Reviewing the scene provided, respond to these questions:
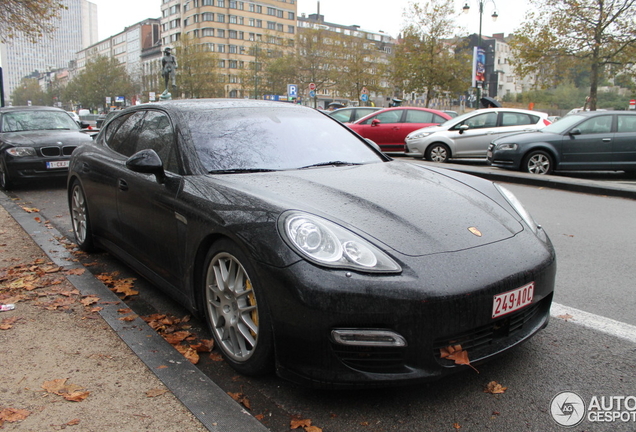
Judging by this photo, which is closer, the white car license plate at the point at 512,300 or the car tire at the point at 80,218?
the white car license plate at the point at 512,300

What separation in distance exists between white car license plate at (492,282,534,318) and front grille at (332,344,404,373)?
1.64ft

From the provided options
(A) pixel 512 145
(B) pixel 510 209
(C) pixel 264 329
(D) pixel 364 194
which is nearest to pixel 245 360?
(C) pixel 264 329

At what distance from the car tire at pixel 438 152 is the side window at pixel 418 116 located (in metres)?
1.76

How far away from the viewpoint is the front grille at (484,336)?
2457mm

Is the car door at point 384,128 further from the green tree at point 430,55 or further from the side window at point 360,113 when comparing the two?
the green tree at point 430,55

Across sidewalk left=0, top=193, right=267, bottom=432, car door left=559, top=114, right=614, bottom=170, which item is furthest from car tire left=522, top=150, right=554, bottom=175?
sidewalk left=0, top=193, right=267, bottom=432

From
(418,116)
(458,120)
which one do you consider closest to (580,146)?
(458,120)

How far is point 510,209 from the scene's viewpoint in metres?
3.36

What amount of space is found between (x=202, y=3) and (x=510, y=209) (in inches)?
4421

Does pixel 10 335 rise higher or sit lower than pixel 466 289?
lower

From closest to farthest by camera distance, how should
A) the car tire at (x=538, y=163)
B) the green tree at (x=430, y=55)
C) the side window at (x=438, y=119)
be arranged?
the car tire at (x=538, y=163), the side window at (x=438, y=119), the green tree at (x=430, y=55)

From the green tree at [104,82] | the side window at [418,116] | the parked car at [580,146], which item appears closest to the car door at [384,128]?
the side window at [418,116]

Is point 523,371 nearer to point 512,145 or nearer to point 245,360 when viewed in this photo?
point 245,360

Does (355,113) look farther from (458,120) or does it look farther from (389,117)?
(458,120)
